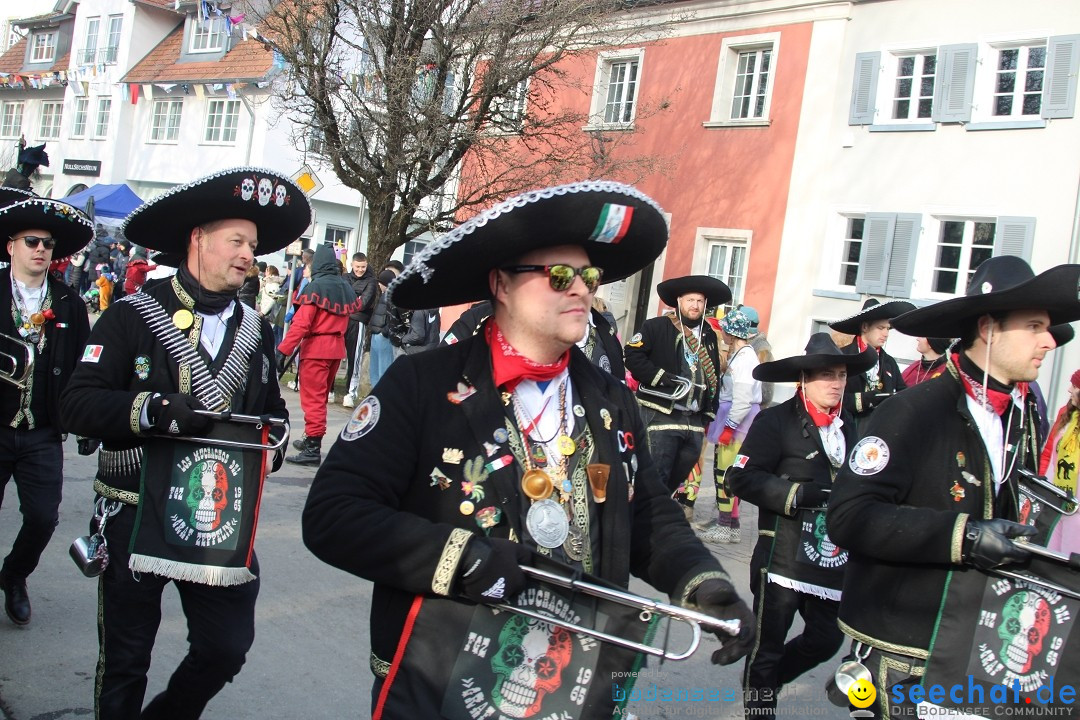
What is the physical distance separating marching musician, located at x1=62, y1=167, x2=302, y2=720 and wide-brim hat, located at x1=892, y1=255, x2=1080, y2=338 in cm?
249

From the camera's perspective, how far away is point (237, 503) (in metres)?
3.70

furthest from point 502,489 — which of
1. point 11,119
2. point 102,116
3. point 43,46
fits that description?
point 11,119

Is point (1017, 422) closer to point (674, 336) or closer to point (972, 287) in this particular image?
point (972, 287)

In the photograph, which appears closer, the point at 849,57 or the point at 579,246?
the point at 579,246

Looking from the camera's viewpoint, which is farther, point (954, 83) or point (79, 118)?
point (79, 118)

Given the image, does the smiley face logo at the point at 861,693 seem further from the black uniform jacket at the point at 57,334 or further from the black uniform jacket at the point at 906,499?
the black uniform jacket at the point at 57,334

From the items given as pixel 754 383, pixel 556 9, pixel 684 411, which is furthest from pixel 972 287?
pixel 556 9

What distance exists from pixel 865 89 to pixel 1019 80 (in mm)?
2616

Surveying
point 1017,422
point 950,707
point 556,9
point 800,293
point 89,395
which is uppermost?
point 556,9

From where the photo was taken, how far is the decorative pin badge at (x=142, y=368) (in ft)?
12.3

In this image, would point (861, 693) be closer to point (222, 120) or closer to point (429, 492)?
point (429, 492)

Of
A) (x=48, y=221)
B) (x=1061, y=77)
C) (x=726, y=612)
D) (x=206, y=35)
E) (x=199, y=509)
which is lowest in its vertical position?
(x=199, y=509)

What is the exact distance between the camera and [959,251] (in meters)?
17.7

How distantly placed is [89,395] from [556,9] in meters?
14.1
